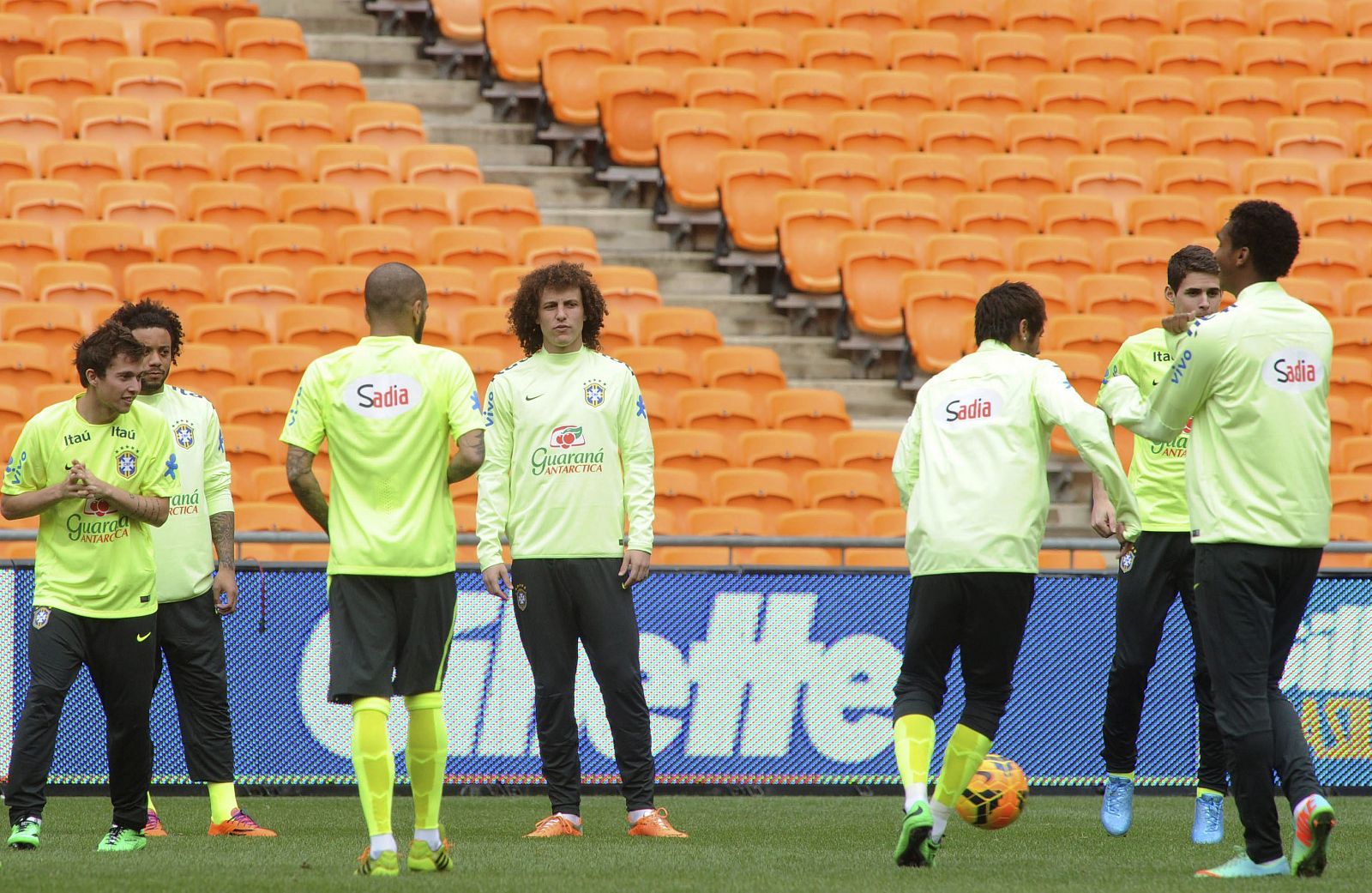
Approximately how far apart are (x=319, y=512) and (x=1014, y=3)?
1249 centimetres

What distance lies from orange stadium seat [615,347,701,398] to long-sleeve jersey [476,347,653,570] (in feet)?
15.3

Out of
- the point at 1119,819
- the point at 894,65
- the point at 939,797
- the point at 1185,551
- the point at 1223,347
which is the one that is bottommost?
the point at 1119,819

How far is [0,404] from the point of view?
9773 mm

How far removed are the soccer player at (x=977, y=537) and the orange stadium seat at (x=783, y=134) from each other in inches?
339

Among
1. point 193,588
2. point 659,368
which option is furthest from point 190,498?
point 659,368

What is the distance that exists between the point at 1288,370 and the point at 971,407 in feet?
3.21

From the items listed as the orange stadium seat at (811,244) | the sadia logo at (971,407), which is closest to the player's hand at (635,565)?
the sadia logo at (971,407)

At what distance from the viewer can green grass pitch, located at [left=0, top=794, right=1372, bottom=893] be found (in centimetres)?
495

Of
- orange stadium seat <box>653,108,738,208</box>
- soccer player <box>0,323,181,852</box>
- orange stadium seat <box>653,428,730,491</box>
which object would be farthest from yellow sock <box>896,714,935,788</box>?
orange stadium seat <box>653,108,738,208</box>

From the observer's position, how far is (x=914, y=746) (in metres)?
5.29

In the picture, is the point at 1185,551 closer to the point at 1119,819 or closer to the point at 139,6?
the point at 1119,819

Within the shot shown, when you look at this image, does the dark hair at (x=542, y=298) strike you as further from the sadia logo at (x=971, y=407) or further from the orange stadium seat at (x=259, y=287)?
the orange stadium seat at (x=259, y=287)

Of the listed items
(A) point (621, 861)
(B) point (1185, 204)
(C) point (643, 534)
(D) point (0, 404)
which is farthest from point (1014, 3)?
(A) point (621, 861)

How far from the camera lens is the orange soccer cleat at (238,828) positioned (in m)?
6.34
